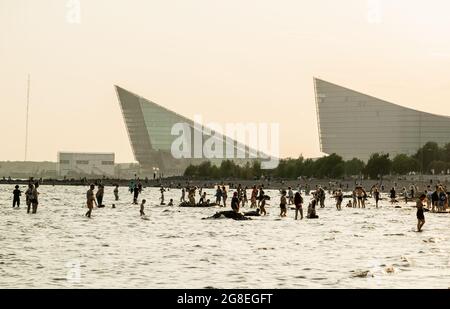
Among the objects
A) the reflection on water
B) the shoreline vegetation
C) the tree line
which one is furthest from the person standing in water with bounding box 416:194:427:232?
the tree line

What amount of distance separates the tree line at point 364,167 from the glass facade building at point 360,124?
959 inches

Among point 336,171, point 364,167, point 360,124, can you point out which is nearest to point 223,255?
point 336,171

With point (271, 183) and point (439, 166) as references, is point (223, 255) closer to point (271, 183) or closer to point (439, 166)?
point (271, 183)

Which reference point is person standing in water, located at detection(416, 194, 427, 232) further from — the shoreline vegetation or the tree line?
the tree line

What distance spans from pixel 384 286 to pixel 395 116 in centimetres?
15983

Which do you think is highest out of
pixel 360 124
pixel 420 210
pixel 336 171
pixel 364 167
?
pixel 360 124

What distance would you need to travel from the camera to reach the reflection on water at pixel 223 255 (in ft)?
48.5

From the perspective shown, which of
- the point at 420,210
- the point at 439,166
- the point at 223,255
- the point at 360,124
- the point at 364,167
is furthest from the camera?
the point at 360,124

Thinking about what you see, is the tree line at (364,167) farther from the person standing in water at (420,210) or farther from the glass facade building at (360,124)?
the person standing in water at (420,210)

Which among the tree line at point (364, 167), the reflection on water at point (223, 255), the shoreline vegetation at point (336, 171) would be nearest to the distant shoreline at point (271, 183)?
the shoreline vegetation at point (336, 171)

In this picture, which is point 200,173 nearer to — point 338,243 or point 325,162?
point 325,162

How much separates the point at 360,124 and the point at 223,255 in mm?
158563

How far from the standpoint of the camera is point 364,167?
133m

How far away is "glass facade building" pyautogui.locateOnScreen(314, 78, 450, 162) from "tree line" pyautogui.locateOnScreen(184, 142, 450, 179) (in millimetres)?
24363
